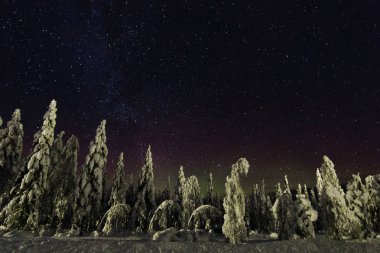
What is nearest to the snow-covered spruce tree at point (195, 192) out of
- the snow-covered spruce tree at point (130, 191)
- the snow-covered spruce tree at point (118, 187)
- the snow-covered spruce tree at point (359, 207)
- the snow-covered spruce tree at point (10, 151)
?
the snow-covered spruce tree at point (130, 191)

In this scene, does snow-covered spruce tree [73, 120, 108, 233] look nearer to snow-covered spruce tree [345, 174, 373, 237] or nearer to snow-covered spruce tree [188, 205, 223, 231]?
snow-covered spruce tree [188, 205, 223, 231]

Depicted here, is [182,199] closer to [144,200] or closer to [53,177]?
[144,200]

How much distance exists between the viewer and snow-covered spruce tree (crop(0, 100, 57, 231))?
79.6ft

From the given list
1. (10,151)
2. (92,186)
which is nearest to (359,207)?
(92,186)

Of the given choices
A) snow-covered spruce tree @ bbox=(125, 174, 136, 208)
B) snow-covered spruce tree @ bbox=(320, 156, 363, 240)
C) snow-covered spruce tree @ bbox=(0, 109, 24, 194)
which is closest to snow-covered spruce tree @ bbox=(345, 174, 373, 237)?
snow-covered spruce tree @ bbox=(320, 156, 363, 240)

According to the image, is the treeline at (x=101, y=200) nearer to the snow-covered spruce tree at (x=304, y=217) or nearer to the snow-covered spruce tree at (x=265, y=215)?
the snow-covered spruce tree at (x=304, y=217)

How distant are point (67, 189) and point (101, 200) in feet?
14.8

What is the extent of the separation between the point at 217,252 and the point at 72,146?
89.4ft

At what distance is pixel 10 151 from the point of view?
98.9 feet

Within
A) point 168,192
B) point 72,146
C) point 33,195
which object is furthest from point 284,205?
point 168,192

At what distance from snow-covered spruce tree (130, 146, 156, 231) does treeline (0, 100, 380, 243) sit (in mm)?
128

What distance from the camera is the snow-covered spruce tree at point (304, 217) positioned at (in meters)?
22.1

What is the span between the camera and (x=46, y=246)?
563 inches

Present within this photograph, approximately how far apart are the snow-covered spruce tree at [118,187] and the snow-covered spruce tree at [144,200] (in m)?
2.29
